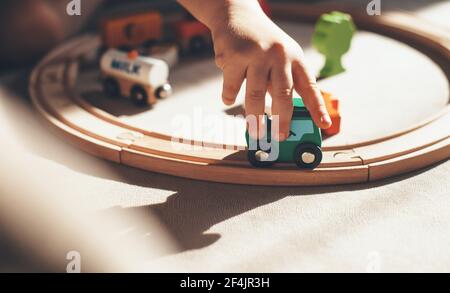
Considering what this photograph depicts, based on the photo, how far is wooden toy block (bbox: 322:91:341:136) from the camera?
28.9 inches

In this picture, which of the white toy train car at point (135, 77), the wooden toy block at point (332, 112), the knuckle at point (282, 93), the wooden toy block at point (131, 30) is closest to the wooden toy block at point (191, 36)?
the wooden toy block at point (131, 30)

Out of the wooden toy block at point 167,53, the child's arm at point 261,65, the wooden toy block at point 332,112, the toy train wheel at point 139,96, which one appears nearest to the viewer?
the child's arm at point 261,65

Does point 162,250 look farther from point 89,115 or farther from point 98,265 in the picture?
point 89,115

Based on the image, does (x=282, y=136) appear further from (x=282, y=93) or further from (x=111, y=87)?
(x=111, y=87)

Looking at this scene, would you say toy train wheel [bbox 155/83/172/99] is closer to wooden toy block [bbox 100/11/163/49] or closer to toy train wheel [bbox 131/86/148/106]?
toy train wheel [bbox 131/86/148/106]

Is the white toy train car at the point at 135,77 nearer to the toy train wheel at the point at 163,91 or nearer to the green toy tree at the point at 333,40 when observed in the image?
the toy train wheel at the point at 163,91

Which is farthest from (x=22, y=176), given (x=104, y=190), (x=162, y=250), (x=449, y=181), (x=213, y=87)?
(x=449, y=181)

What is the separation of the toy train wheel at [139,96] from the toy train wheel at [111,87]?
0.04 meters

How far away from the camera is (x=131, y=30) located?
104 centimetres

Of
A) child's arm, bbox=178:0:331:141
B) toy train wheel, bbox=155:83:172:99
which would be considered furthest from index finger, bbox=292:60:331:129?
toy train wheel, bbox=155:83:172:99

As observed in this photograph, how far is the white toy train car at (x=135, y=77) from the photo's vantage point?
2.77ft

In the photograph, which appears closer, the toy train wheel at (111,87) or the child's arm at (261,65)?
the child's arm at (261,65)

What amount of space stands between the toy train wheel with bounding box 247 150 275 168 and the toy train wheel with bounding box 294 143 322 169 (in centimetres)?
3
